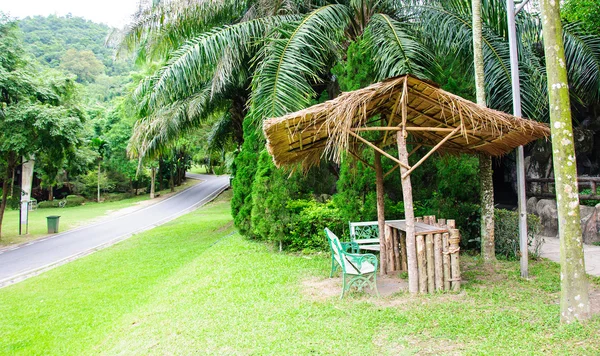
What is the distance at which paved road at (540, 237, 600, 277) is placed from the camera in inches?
292

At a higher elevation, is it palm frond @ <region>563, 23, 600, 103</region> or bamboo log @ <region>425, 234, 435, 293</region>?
palm frond @ <region>563, 23, 600, 103</region>

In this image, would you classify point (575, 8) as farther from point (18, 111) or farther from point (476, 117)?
point (18, 111)

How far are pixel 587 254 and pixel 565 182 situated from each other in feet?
18.4

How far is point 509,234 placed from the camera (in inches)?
333

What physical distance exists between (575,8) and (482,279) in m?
7.65

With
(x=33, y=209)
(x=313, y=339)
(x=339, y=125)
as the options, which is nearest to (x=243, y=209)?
(x=339, y=125)

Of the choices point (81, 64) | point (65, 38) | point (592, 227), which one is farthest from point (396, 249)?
point (65, 38)

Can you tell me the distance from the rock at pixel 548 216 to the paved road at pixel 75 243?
46.1ft

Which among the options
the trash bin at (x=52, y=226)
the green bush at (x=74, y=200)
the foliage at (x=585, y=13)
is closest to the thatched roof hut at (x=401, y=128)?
the foliage at (x=585, y=13)

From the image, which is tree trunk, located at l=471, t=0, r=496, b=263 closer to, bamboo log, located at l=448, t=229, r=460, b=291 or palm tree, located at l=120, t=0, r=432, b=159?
palm tree, located at l=120, t=0, r=432, b=159

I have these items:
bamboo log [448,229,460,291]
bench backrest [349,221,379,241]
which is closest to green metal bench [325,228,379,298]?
bamboo log [448,229,460,291]

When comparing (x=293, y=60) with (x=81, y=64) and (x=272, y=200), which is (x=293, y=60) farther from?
(x=81, y=64)

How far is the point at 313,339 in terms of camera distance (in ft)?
15.5

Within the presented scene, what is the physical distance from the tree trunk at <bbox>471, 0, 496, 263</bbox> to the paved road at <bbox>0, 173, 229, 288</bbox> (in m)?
11.1
